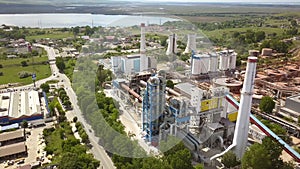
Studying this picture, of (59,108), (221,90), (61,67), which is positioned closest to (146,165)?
(221,90)

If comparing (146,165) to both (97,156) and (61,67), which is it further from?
(61,67)

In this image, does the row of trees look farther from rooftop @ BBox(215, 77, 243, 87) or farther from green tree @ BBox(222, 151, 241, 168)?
rooftop @ BBox(215, 77, 243, 87)

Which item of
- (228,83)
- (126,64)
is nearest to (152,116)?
(228,83)

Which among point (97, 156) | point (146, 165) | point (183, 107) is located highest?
point (183, 107)

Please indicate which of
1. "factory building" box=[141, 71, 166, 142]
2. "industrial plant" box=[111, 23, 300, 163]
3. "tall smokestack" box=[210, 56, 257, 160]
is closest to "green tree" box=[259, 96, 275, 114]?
"industrial plant" box=[111, 23, 300, 163]

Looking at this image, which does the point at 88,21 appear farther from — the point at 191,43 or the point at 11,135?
the point at 11,135

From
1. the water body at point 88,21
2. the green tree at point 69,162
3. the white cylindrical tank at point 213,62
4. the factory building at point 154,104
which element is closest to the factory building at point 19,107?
the green tree at point 69,162

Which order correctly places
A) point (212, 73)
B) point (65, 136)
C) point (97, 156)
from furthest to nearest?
point (212, 73)
point (65, 136)
point (97, 156)

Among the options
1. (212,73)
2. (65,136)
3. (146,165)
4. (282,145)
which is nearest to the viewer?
(146,165)
